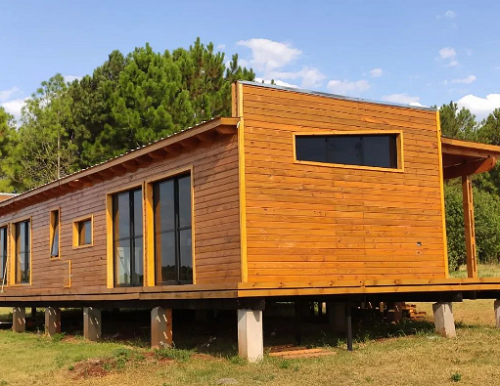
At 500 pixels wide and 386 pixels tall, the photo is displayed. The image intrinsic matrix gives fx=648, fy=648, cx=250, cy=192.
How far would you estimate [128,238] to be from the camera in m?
15.9

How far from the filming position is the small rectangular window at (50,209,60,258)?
19188mm

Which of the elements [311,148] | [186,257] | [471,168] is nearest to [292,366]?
[186,257]

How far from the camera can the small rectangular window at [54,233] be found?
19188mm

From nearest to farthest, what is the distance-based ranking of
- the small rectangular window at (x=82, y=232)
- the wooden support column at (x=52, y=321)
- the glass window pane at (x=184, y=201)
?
the glass window pane at (x=184, y=201) < the small rectangular window at (x=82, y=232) < the wooden support column at (x=52, y=321)

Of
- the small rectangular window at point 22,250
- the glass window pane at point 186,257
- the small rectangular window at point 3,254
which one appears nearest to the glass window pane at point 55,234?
the small rectangular window at point 22,250

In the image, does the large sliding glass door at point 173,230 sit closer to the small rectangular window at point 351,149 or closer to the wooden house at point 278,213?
the wooden house at point 278,213

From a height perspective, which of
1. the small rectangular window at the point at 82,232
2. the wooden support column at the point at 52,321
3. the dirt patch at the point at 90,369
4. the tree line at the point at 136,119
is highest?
the tree line at the point at 136,119

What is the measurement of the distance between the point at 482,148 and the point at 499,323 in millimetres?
4286

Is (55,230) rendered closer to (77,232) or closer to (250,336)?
(77,232)

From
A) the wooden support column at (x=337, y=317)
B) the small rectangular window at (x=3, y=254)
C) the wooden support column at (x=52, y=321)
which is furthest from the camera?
the small rectangular window at (x=3, y=254)

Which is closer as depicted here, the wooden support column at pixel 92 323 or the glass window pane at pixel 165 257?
the glass window pane at pixel 165 257

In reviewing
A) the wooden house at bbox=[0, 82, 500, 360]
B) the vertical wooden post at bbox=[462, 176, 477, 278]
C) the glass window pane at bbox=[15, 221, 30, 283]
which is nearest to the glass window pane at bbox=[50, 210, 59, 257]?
the glass window pane at bbox=[15, 221, 30, 283]

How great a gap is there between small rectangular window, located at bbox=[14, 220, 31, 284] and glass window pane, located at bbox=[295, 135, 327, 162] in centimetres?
1171

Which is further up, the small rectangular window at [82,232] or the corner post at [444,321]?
the small rectangular window at [82,232]
